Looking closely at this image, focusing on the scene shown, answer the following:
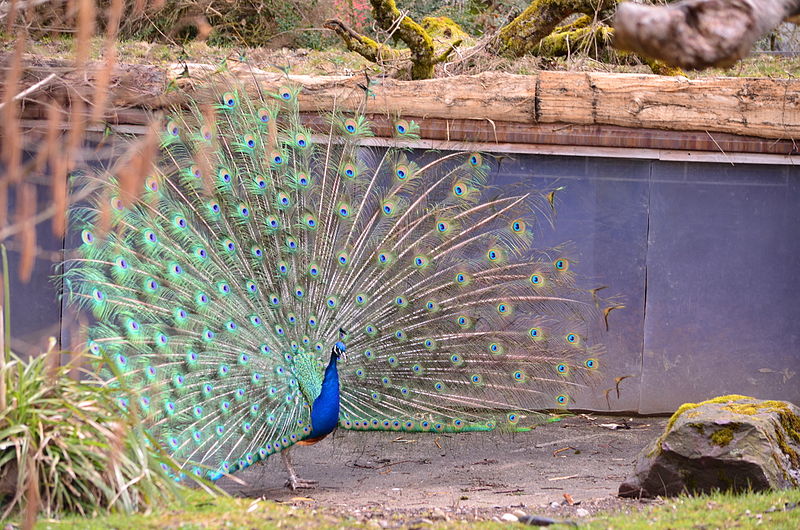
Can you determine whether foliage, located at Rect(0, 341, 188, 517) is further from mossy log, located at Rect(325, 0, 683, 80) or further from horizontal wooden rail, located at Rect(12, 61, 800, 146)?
mossy log, located at Rect(325, 0, 683, 80)

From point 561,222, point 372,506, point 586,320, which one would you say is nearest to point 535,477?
point 372,506

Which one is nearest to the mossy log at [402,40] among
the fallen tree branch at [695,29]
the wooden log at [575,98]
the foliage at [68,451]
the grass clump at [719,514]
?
the wooden log at [575,98]

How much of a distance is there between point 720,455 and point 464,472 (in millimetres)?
2098

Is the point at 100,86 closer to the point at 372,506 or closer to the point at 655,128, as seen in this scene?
the point at 372,506

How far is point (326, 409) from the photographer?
5953 millimetres

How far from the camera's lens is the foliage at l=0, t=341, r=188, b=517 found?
398cm

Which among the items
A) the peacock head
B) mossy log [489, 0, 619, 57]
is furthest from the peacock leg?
mossy log [489, 0, 619, 57]

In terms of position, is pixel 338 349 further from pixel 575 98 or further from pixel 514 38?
pixel 514 38

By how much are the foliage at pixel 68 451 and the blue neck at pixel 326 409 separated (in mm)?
1675

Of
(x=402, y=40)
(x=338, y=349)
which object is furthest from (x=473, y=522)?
(x=402, y=40)

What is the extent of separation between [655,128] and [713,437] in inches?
150

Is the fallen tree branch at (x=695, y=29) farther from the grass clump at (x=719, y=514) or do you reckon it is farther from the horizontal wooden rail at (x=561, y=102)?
the horizontal wooden rail at (x=561, y=102)

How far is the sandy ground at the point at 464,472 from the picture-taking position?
5469mm

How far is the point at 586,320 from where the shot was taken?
8.20 metres
